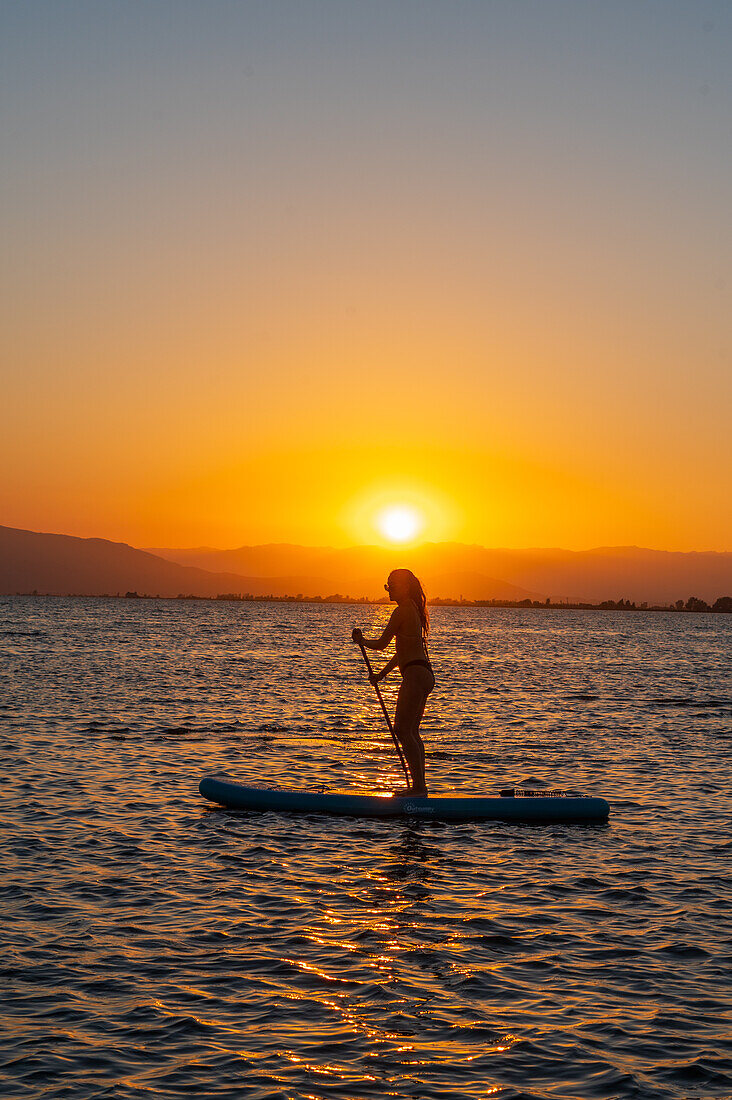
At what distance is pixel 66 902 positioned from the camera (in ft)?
36.0

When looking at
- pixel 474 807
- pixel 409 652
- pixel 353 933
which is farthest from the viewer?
pixel 474 807

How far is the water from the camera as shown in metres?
7.29

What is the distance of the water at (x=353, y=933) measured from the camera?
23.9 ft

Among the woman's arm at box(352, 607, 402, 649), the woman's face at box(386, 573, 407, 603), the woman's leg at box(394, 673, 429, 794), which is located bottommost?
the woman's leg at box(394, 673, 429, 794)

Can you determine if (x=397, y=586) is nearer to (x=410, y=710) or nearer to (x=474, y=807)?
(x=410, y=710)

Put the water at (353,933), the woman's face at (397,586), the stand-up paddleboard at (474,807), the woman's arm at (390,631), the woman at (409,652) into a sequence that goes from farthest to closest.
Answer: the stand-up paddleboard at (474,807)
the woman's face at (397,586)
the woman at (409,652)
the woman's arm at (390,631)
the water at (353,933)

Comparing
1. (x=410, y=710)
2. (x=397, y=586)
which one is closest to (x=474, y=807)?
(x=410, y=710)

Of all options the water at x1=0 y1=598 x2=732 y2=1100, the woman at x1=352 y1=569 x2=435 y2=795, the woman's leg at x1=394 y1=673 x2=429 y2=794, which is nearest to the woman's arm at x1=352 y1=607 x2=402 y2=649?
the woman at x1=352 y1=569 x2=435 y2=795

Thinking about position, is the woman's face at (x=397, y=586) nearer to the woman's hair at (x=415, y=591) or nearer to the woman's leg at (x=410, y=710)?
the woman's hair at (x=415, y=591)

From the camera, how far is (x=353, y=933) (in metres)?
10.2

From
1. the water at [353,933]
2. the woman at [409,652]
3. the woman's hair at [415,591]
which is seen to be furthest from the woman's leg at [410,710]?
the water at [353,933]

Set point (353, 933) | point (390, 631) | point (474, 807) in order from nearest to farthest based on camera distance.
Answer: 1. point (353, 933)
2. point (390, 631)
3. point (474, 807)

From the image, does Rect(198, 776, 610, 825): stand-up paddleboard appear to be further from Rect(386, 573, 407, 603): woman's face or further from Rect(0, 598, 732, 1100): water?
Rect(386, 573, 407, 603): woman's face

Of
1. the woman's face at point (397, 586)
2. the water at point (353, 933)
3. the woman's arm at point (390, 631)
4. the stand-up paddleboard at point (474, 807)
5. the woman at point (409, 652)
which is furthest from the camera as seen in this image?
the stand-up paddleboard at point (474, 807)
